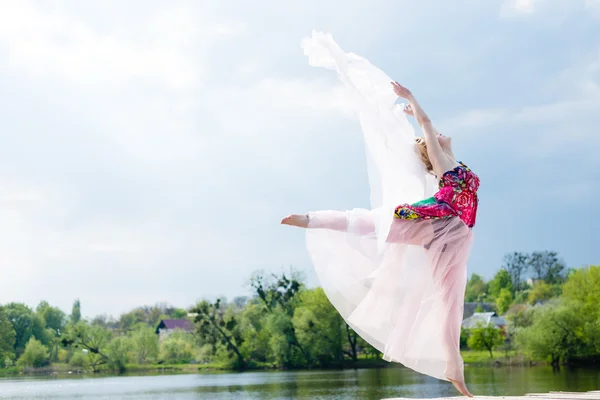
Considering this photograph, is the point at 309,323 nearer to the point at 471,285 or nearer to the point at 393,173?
the point at 393,173

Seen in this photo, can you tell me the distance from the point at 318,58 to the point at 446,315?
8.99ft

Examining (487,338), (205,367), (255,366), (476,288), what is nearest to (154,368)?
(205,367)

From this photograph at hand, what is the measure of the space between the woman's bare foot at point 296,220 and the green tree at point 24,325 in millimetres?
79848

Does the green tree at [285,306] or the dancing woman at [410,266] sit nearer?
the dancing woman at [410,266]

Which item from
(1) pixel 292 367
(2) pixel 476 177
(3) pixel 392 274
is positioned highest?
(2) pixel 476 177

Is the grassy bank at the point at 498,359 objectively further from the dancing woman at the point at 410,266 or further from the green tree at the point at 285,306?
the dancing woman at the point at 410,266

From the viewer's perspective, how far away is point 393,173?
6949 mm

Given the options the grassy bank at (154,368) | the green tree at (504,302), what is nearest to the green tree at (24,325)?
the grassy bank at (154,368)

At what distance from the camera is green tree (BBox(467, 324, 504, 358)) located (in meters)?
62.1

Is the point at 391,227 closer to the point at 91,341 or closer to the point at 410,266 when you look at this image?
the point at 410,266

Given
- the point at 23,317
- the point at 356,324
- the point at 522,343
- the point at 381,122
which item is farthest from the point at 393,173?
the point at 23,317

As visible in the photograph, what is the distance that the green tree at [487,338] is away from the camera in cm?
6206

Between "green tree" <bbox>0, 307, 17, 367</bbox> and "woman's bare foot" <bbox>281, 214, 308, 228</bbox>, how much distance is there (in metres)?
76.1

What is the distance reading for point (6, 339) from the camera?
75.9 metres
